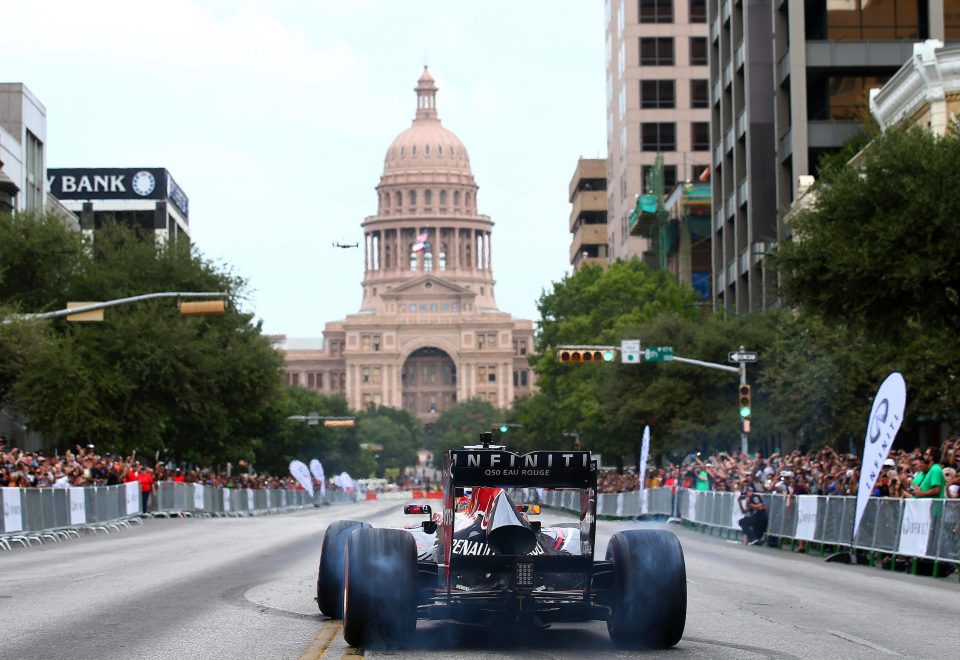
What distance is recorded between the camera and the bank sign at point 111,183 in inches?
4545

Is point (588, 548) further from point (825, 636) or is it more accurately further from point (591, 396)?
point (591, 396)

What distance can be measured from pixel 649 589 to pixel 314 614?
165 inches

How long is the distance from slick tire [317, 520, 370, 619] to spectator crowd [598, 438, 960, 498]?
1148 cm

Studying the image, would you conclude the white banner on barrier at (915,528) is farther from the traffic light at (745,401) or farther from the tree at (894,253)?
the traffic light at (745,401)

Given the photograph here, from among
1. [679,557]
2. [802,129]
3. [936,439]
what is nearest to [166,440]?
[802,129]

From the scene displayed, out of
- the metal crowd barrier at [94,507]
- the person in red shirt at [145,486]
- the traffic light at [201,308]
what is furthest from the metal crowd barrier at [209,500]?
the traffic light at [201,308]

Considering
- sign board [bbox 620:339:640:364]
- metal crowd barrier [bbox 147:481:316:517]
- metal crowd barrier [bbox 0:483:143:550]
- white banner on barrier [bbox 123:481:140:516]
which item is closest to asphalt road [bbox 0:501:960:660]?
metal crowd barrier [bbox 0:483:143:550]

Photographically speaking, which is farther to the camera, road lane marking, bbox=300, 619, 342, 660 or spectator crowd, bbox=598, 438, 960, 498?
spectator crowd, bbox=598, 438, 960, 498

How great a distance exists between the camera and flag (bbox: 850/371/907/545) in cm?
2384

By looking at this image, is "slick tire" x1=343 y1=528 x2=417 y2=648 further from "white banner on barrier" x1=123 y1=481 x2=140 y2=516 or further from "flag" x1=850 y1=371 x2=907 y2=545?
"white banner on barrier" x1=123 y1=481 x2=140 y2=516

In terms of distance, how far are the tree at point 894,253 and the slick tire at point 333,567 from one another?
62.4ft

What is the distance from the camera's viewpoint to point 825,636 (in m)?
13.7

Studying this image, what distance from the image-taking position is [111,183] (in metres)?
117

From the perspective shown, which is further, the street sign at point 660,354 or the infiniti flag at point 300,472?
the infiniti flag at point 300,472
